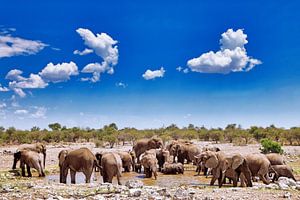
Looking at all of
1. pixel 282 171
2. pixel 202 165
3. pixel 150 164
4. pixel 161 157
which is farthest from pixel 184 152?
pixel 282 171

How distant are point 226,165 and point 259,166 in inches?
87.5

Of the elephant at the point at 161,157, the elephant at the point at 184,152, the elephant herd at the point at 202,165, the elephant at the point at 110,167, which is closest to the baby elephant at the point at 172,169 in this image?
the elephant herd at the point at 202,165

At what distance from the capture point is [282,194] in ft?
52.7

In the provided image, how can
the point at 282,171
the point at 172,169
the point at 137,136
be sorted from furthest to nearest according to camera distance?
1. the point at 137,136
2. the point at 172,169
3. the point at 282,171

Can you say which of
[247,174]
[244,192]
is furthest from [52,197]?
[247,174]

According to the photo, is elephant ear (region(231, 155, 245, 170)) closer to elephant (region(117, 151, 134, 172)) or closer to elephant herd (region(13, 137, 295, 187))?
elephant herd (region(13, 137, 295, 187))

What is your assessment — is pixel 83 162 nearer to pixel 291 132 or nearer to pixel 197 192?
pixel 197 192

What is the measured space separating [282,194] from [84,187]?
298 inches

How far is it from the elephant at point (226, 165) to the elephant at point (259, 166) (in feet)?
4.27

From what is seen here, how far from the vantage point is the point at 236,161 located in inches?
820

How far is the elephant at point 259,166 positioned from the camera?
22234 millimetres

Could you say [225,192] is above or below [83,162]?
below

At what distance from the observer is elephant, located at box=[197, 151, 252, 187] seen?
20.8 m

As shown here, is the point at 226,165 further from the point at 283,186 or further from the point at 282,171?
the point at 282,171
